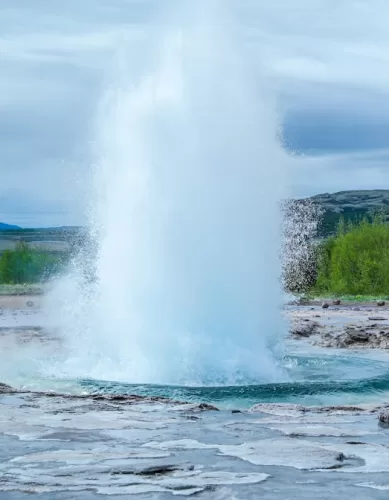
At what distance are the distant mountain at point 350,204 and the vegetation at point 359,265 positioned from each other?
246 ft

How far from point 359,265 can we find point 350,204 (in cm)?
10244

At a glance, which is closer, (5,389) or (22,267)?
(5,389)

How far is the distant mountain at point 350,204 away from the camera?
155250 millimetres

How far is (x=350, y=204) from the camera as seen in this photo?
557 ft

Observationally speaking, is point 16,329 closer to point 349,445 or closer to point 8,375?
point 8,375

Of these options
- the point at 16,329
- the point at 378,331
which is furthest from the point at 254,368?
the point at 16,329

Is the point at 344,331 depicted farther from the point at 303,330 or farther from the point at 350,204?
the point at 350,204

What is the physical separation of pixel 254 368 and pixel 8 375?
419 cm

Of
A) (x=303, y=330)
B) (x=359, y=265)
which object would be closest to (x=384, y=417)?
(x=303, y=330)

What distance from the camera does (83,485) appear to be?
8023 millimetres

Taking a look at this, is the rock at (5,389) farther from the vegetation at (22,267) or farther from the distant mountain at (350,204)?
the distant mountain at (350,204)

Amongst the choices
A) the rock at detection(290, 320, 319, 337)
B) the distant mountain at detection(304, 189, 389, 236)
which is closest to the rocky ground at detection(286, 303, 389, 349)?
the rock at detection(290, 320, 319, 337)

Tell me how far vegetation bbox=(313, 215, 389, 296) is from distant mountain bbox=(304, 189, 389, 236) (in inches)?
2952

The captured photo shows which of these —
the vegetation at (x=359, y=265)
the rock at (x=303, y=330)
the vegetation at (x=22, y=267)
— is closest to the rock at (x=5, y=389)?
the rock at (x=303, y=330)
